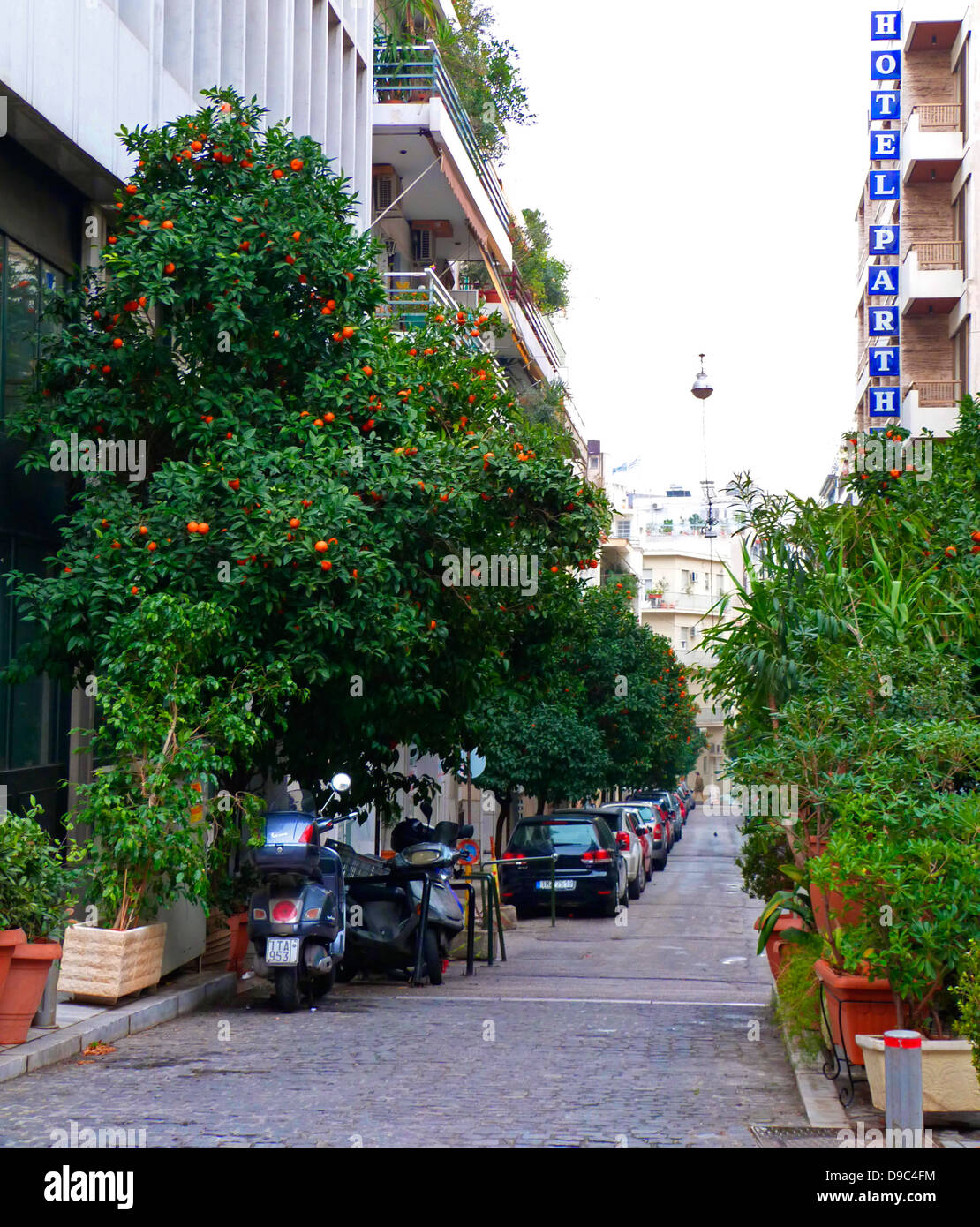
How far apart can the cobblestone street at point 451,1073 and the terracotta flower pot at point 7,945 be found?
64 centimetres

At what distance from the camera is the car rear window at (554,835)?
24.1 m

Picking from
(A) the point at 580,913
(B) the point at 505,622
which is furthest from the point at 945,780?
(A) the point at 580,913

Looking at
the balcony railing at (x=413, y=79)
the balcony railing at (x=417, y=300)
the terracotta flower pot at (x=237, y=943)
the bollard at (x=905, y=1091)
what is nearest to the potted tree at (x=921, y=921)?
the bollard at (x=905, y=1091)

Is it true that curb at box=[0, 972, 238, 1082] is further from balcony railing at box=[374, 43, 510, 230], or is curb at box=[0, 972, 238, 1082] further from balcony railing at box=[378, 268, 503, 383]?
balcony railing at box=[374, 43, 510, 230]

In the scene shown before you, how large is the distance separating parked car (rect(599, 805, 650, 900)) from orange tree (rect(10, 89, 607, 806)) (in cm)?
1426

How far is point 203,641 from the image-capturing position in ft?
37.8

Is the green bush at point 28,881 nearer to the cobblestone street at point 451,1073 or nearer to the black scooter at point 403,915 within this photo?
the cobblestone street at point 451,1073

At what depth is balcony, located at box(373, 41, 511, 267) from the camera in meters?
26.3

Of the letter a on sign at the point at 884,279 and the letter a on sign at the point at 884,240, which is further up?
the letter a on sign at the point at 884,240

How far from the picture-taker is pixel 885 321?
37.7 meters

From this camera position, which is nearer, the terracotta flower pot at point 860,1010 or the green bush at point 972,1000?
the green bush at point 972,1000

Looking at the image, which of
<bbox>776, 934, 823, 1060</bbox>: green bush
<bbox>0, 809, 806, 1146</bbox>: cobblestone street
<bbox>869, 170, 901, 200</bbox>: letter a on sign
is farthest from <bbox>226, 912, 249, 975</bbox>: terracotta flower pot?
<bbox>869, 170, 901, 200</bbox>: letter a on sign

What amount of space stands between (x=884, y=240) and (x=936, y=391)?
14.6ft
